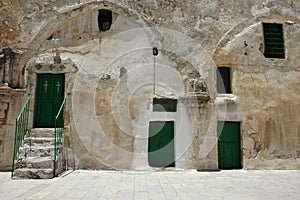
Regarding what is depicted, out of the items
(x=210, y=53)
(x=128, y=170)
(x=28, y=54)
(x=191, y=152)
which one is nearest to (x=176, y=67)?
(x=210, y=53)

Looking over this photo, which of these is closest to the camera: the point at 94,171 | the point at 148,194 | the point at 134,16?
the point at 148,194

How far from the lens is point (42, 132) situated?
28.2 ft

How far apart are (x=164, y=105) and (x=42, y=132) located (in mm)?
3874

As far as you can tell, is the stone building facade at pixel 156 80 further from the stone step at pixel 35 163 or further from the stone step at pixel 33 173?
the stone step at pixel 33 173

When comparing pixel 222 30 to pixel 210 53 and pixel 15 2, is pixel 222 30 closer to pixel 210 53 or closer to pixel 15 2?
pixel 210 53

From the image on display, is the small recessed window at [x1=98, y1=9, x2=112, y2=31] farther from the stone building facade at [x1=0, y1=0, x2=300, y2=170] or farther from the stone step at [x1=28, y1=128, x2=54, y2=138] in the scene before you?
the stone step at [x1=28, y1=128, x2=54, y2=138]

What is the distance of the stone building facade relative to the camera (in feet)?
29.3

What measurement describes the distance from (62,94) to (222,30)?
5.95 metres

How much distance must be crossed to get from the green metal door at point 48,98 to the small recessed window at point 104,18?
7.28 ft

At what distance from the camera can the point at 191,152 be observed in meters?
9.11

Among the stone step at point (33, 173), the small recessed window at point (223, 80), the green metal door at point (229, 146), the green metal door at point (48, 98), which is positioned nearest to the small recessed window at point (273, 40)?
the small recessed window at point (223, 80)

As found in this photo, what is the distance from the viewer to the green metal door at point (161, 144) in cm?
898

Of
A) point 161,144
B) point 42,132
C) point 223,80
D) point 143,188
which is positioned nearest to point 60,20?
point 42,132

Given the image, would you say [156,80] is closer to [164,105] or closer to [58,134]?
[164,105]
